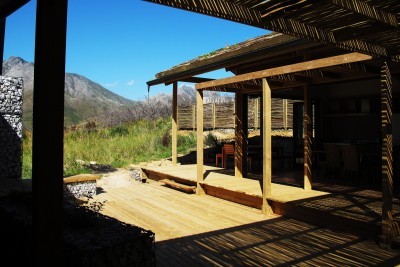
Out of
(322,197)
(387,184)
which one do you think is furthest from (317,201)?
(387,184)

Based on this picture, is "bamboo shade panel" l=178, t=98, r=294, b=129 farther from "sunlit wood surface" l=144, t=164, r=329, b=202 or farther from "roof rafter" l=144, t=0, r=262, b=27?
"roof rafter" l=144, t=0, r=262, b=27

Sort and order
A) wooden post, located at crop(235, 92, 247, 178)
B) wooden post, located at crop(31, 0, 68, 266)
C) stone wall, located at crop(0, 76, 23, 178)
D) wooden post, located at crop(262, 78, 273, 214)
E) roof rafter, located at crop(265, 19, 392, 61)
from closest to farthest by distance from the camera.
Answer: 1. wooden post, located at crop(31, 0, 68, 266)
2. roof rafter, located at crop(265, 19, 392, 61)
3. wooden post, located at crop(262, 78, 273, 214)
4. wooden post, located at crop(235, 92, 247, 178)
5. stone wall, located at crop(0, 76, 23, 178)

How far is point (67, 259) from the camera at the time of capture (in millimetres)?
2604

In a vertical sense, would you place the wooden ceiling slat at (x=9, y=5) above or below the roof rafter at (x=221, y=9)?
above

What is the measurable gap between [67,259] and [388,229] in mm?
3473

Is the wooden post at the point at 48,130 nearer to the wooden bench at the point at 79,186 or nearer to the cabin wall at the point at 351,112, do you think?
the wooden bench at the point at 79,186

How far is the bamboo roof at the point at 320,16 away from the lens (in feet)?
7.98

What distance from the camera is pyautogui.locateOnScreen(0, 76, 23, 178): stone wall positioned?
346 inches

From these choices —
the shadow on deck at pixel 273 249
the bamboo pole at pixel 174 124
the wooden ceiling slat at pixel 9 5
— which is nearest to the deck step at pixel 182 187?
the bamboo pole at pixel 174 124

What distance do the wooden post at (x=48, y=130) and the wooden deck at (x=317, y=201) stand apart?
3768mm

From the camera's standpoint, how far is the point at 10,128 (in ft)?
29.6

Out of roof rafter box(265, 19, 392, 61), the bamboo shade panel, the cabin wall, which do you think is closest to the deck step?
the cabin wall

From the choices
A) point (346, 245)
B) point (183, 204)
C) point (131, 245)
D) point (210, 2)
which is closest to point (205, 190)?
point (183, 204)

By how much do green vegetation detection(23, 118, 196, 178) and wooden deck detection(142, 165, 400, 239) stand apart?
195 inches
